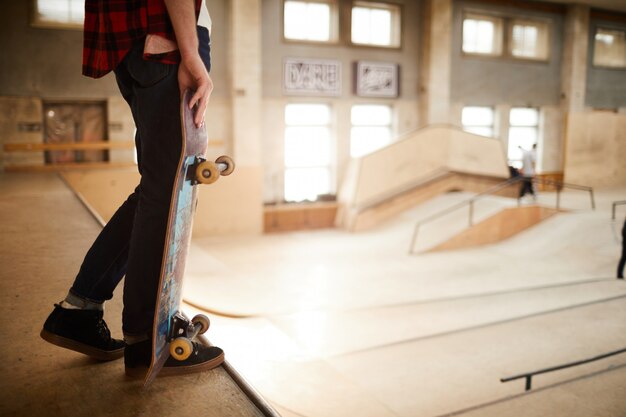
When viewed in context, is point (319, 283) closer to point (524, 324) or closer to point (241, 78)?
point (524, 324)

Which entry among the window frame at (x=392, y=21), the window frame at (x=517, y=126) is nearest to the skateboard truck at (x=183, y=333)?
the window frame at (x=392, y=21)

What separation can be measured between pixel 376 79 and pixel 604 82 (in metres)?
8.22

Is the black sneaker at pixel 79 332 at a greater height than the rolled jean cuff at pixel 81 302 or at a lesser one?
lesser

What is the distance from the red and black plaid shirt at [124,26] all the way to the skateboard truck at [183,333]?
71 centimetres

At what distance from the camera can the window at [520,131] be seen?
15539mm

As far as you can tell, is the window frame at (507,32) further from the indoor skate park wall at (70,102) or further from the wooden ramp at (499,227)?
the indoor skate park wall at (70,102)

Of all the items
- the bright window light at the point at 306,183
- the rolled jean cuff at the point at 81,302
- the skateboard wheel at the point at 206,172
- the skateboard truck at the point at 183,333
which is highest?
the skateboard wheel at the point at 206,172

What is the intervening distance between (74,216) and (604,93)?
17243mm

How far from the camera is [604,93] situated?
16891 mm

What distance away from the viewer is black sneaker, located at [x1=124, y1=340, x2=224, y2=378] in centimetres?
147

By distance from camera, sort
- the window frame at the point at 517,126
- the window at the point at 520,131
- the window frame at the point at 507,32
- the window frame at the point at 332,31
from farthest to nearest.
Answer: the window at the point at 520,131 < the window frame at the point at 517,126 < the window frame at the point at 507,32 < the window frame at the point at 332,31

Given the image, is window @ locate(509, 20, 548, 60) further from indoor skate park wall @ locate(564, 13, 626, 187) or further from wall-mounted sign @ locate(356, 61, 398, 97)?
wall-mounted sign @ locate(356, 61, 398, 97)

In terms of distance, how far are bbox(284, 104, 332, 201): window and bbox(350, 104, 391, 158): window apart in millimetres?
688

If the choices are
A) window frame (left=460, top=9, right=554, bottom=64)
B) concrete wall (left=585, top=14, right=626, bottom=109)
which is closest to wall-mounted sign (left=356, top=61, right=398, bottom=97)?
window frame (left=460, top=9, right=554, bottom=64)
